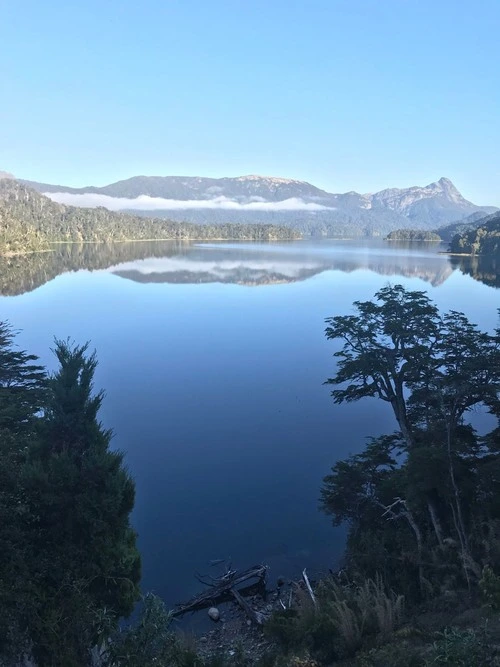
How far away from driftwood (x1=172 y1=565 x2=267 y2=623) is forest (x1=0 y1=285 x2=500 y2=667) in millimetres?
1823

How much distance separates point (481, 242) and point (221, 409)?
454ft

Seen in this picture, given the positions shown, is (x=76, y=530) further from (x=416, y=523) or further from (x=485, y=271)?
(x=485, y=271)

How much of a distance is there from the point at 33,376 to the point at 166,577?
43.1ft

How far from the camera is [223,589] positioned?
1571cm

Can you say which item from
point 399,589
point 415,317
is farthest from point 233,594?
point 415,317

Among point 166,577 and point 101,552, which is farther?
point 166,577

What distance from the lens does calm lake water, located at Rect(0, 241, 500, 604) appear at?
1859 centimetres

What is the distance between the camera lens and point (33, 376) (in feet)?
82.8

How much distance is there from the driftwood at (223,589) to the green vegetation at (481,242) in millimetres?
137476

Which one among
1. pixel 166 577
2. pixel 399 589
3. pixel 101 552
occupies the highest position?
pixel 101 552

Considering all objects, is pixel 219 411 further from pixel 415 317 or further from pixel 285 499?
pixel 415 317

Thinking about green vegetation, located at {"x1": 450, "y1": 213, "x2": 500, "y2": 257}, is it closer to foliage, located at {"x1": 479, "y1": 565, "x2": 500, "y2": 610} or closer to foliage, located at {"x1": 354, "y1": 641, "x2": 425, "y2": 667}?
foliage, located at {"x1": 479, "y1": 565, "x2": 500, "y2": 610}

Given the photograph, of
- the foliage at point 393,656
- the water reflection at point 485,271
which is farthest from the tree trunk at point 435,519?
the water reflection at point 485,271

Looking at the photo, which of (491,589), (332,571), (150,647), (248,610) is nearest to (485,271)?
(332,571)
